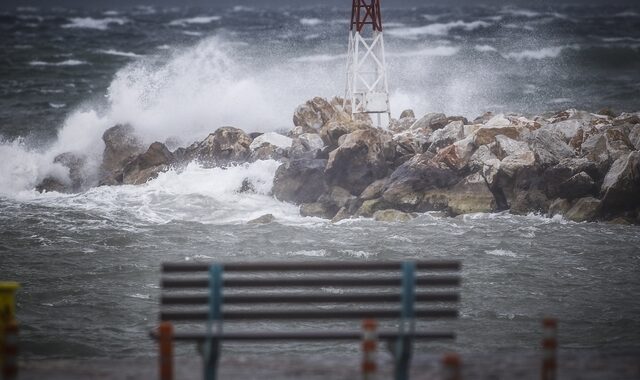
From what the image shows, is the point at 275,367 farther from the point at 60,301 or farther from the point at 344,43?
the point at 344,43

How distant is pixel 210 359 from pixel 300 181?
17555 millimetres

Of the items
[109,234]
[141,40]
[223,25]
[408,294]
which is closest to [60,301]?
[109,234]

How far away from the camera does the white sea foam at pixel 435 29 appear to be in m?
96.9

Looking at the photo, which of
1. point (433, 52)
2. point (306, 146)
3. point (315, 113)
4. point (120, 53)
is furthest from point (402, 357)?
point (120, 53)

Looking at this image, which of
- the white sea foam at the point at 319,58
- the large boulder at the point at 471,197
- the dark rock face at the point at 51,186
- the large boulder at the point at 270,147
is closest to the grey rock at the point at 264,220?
the large boulder at the point at 270,147

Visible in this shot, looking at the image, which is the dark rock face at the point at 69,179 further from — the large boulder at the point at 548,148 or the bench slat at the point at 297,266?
the bench slat at the point at 297,266

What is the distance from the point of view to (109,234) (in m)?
22.2

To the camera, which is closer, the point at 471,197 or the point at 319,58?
the point at 471,197

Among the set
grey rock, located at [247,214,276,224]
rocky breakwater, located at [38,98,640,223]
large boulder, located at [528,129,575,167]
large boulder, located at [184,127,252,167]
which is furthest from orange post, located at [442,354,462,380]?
large boulder, located at [184,127,252,167]

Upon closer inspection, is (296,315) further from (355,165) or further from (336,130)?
(336,130)

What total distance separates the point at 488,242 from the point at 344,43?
6410cm

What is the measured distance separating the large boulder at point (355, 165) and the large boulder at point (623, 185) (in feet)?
20.2

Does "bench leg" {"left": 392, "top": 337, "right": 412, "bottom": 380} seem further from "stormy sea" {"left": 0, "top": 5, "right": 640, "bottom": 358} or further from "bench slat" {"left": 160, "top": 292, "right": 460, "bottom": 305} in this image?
"stormy sea" {"left": 0, "top": 5, "right": 640, "bottom": 358}

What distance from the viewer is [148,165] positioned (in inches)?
1118
